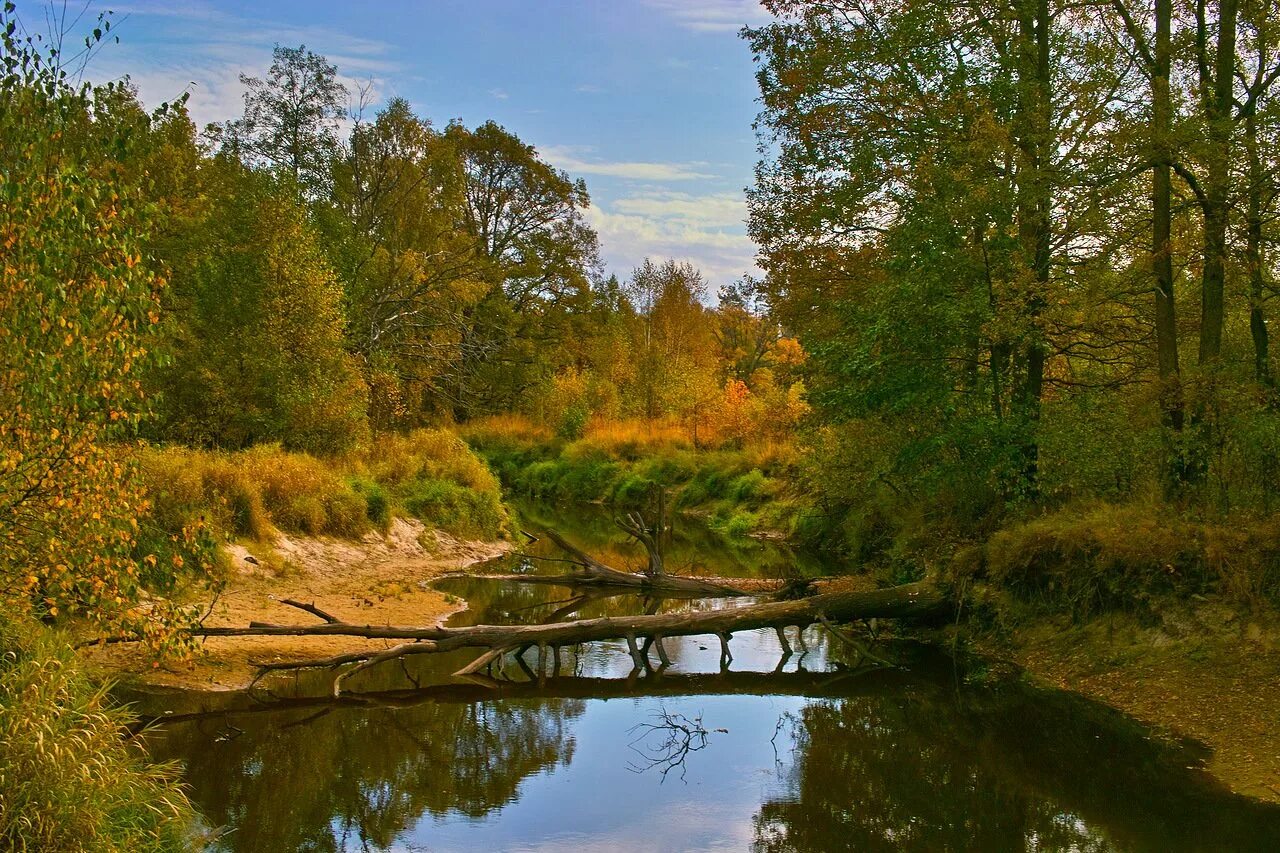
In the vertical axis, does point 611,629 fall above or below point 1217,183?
below

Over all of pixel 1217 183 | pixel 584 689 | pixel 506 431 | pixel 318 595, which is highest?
pixel 1217 183

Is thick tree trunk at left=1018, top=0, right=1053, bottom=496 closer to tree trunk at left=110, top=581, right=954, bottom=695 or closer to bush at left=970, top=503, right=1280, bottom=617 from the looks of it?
bush at left=970, top=503, right=1280, bottom=617

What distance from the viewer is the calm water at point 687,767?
25.0ft

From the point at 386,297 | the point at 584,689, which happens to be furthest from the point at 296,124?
the point at 584,689

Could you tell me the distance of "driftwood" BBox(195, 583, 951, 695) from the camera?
1095 centimetres

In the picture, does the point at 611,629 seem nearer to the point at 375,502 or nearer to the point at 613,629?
the point at 613,629

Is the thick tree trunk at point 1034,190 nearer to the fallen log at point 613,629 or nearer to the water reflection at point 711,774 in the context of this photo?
the fallen log at point 613,629

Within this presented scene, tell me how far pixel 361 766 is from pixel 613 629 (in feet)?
13.1

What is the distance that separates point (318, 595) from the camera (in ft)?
49.9

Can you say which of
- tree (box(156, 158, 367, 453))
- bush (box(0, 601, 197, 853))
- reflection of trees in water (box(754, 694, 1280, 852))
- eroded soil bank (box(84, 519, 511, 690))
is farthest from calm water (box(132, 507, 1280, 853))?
tree (box(156, 158, 367, 453))

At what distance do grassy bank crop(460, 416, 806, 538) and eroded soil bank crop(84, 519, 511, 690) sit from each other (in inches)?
293

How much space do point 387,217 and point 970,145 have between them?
78.6ft

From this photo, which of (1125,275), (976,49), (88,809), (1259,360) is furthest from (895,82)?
(88,809)

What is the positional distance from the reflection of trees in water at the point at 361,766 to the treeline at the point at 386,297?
3.79m
